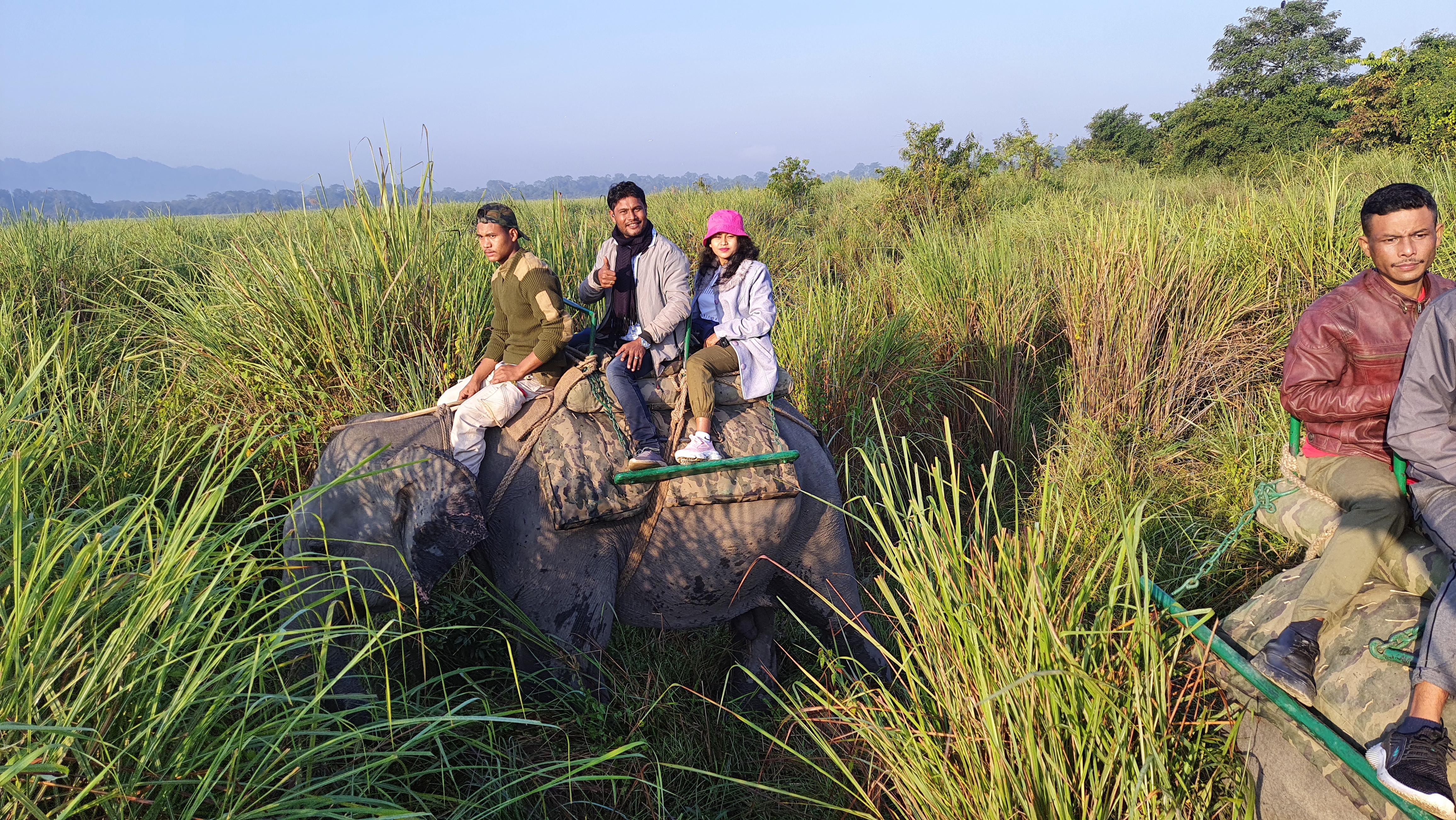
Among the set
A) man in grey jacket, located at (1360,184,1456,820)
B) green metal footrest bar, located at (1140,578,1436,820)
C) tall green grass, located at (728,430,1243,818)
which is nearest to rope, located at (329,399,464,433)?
tall green grass, located at (728,430,1243,818)

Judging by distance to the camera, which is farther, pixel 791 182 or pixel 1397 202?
pixel 791 182

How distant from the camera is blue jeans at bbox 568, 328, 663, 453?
3352mm

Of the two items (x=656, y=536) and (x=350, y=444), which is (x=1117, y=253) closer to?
→ (x=656, y=536)

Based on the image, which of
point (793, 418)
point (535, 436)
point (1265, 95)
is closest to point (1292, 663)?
point (793, 418)

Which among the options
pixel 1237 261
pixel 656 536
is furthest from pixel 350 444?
pixel 1237 261

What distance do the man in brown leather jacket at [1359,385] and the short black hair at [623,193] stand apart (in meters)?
2.60

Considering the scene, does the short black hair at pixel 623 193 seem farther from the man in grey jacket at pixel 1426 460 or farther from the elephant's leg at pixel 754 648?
the man in grey jacket at pixel 1426 460

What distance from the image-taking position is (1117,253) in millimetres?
5492

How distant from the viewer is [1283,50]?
73.5 ft

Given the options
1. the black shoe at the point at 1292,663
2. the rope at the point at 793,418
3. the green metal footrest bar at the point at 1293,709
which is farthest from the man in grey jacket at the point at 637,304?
the black shoe at the point at 1292,663

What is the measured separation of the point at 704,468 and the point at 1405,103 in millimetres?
13291

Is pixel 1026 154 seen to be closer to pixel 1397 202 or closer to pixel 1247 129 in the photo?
pixel 1247 129

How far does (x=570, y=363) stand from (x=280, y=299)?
1.53 m

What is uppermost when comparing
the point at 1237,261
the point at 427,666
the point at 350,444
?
the point at 1237,261
